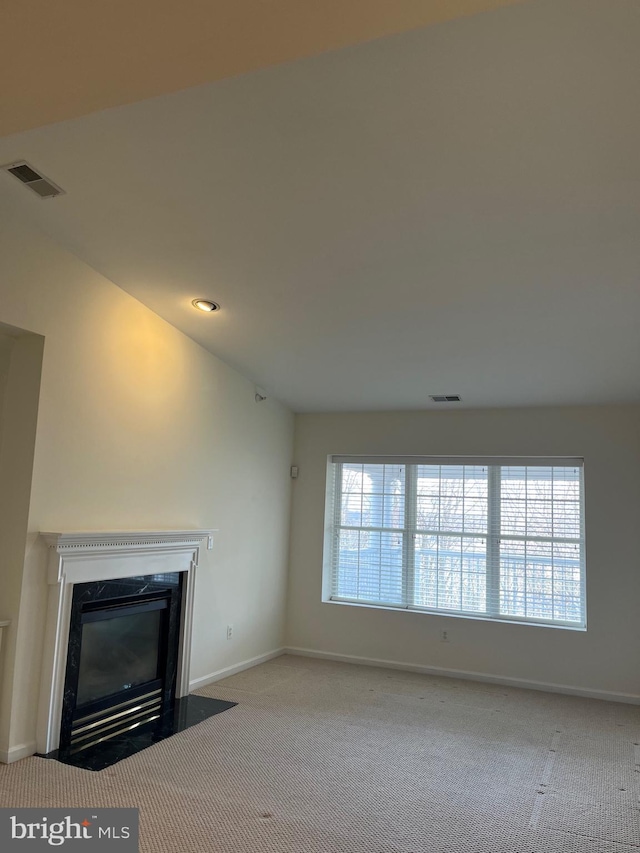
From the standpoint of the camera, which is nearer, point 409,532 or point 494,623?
point 494,623

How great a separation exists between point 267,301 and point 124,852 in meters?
3.04

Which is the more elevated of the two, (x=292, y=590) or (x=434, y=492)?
(x=434, y=492)

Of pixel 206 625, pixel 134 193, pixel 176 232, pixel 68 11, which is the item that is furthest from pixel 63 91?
pixel 206 625

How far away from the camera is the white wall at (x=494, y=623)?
5.18 meters

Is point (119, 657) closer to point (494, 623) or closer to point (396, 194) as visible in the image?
point (494, 623)

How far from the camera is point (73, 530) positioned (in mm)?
3791

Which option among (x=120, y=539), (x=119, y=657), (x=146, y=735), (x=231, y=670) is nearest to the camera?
(x=146, y=735)

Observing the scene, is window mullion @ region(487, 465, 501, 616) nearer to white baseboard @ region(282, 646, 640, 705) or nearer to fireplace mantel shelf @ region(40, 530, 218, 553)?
white baseboard @ region(282, 646, 640, 705)

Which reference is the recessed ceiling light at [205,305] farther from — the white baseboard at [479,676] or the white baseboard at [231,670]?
the white baseboard at [479,676]

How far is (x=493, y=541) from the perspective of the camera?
227 inches

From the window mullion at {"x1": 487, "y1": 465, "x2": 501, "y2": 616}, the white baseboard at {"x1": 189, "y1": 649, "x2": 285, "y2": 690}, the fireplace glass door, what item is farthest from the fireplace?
the window mullion at {"x1": 487, "y1": 465, "x2": 501, "y2": 616}

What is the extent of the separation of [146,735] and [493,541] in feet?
10.9

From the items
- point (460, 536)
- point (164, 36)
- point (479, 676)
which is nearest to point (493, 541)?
point (460, 536)

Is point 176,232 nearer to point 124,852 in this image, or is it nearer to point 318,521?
point 124,852
